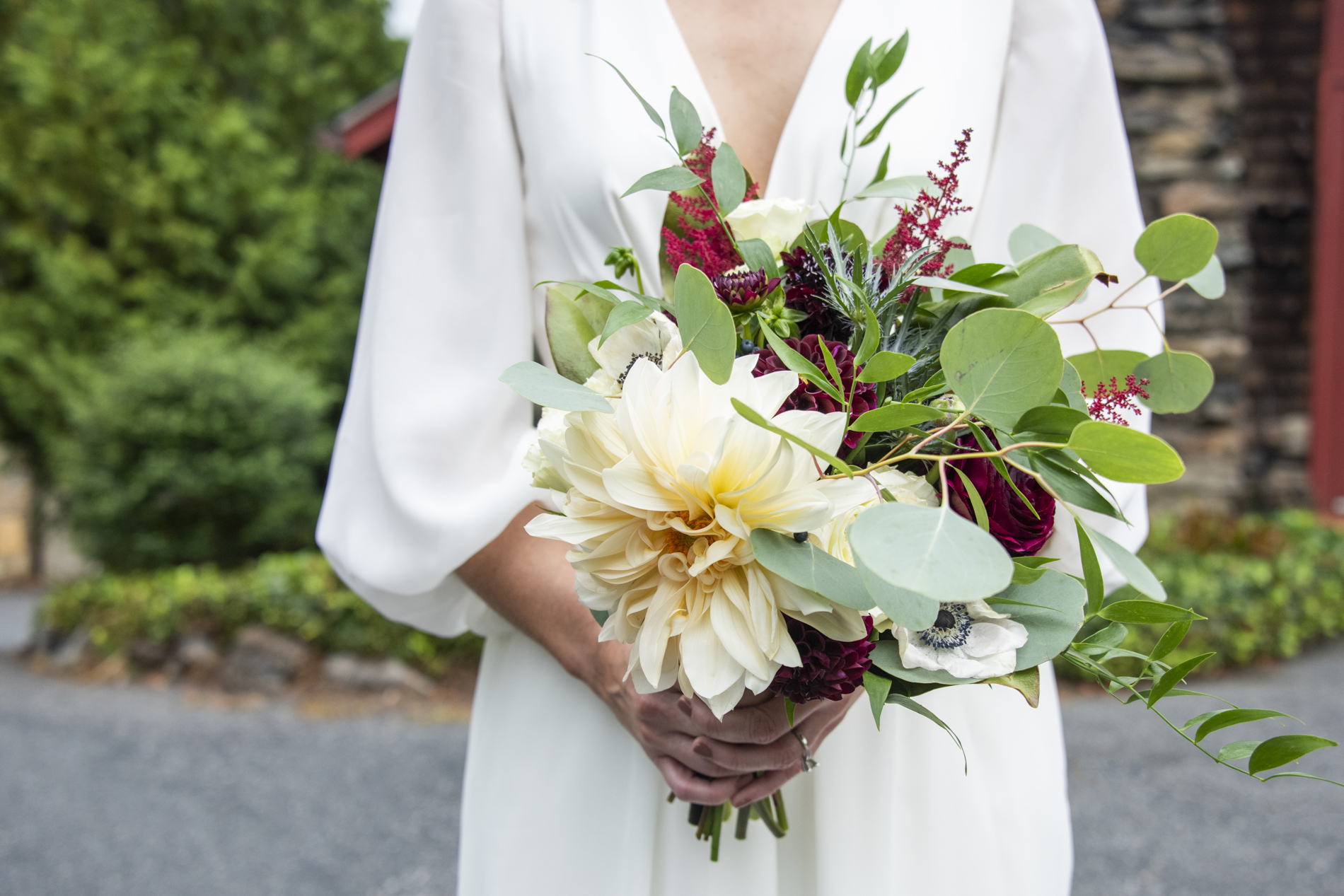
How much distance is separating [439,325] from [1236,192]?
653 centimetres

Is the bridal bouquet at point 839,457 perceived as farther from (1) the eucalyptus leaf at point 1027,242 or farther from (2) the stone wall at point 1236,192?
(2) the stone wall at point 1236,192

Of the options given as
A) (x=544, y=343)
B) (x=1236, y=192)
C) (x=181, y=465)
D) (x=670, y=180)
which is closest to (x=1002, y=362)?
(x=670, y=180)

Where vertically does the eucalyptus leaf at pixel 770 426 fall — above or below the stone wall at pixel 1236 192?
above

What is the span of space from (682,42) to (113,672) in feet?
22.5

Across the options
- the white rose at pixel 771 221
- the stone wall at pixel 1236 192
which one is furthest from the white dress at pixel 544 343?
the stone wall at pixel 1236 192

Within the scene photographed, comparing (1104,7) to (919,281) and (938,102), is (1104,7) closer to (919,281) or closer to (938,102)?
(938,102)

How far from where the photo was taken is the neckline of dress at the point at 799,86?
1190 mm

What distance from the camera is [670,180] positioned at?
86 cm

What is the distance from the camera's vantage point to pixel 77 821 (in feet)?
14.3

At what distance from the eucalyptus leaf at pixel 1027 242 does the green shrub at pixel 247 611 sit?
17.2 feet

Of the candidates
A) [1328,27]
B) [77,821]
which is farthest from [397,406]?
[1328,27]

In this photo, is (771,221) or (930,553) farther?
(771,221)

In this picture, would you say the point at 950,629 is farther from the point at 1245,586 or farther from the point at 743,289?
the point at 1245,586

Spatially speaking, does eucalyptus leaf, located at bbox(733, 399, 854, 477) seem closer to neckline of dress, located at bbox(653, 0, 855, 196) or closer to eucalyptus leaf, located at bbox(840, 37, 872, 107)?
eucalyptus leaf, located at bbox(840, 37, 872, 107)
